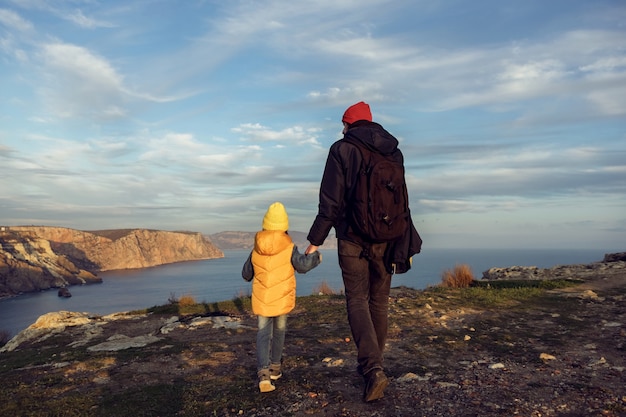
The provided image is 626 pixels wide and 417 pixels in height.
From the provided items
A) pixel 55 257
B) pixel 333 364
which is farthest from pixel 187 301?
pixel 55 257

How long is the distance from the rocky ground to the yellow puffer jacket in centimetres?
80

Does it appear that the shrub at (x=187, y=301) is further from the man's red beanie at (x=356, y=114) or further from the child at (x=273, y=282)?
the man's red beanie at (x=356, y=114)

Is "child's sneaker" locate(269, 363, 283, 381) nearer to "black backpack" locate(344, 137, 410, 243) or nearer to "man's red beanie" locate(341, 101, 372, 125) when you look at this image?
"black backpack" locate(344, 137, 410, 243)

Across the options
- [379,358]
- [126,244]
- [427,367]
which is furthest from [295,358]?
[126,244]

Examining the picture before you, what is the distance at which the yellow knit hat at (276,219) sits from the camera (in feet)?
15.2

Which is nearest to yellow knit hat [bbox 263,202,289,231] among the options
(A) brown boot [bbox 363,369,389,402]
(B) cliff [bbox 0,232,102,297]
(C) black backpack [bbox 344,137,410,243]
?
(C) black backpack [bbox 344,137,410,243]

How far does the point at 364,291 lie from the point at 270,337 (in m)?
1.30

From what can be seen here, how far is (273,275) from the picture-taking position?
15.0 ft

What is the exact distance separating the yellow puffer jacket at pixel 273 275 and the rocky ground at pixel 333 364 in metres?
0.80

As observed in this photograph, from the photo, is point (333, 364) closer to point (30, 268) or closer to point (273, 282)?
point (273, 282)

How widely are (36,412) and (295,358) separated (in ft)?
9.29

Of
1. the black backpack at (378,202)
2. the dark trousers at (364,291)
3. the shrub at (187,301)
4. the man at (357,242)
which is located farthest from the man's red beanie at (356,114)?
the shrub at (187,301)

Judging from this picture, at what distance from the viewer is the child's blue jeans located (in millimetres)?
4441

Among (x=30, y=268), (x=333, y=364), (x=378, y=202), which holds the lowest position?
(x=30, y=268)
